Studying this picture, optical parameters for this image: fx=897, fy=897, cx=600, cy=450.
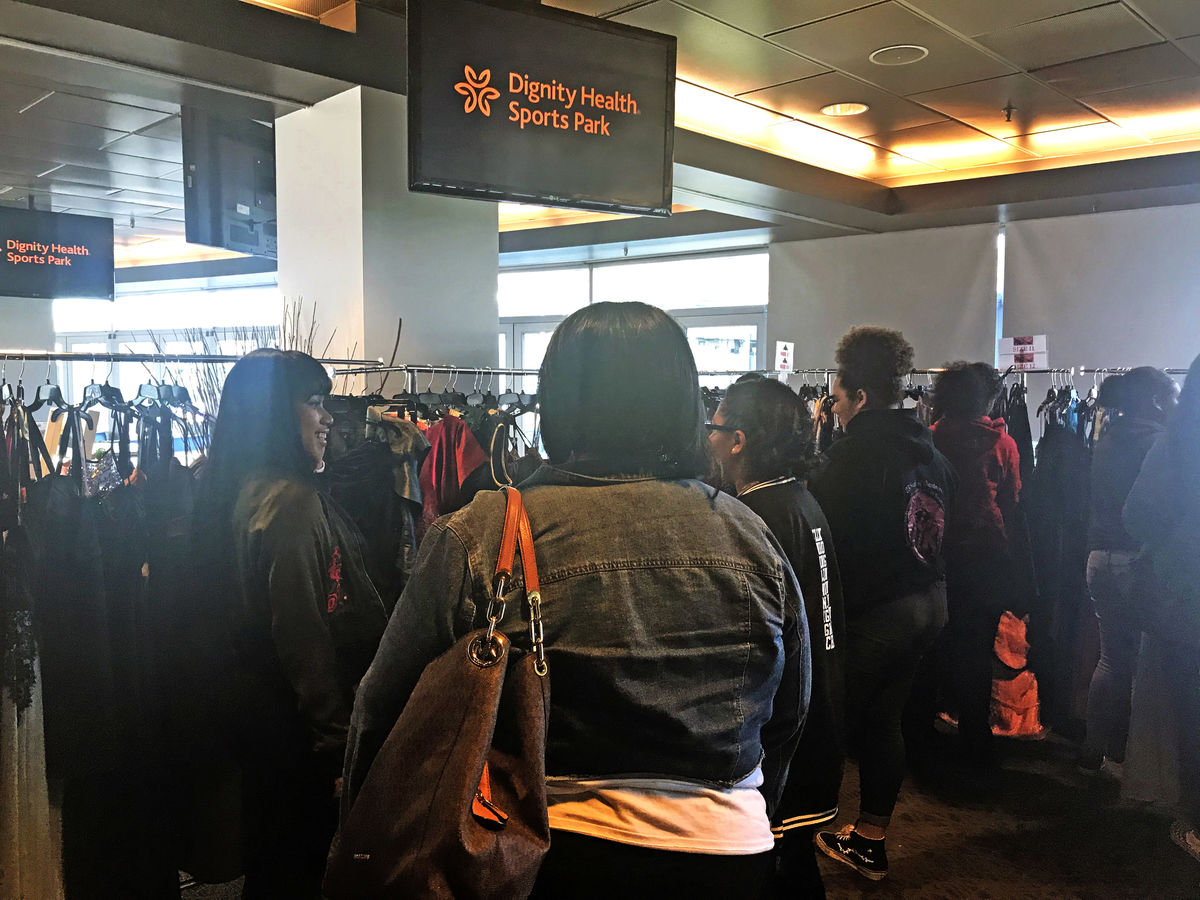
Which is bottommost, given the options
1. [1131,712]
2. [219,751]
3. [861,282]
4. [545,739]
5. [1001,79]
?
[1131,712]

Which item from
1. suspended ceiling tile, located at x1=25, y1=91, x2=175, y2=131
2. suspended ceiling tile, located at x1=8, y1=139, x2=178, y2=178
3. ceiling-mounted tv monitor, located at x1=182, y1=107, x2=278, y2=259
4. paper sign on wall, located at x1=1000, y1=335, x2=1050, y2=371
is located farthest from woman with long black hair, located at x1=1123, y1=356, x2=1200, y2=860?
suspended ceiling tile, located at x1=8, y1=139, x2=178, y2=178

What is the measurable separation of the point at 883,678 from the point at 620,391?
1865 millimetres

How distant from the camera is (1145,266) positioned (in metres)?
6.29

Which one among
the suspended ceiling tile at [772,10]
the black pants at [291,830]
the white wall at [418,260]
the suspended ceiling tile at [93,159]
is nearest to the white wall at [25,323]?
the suspended ceiling tile at [93,159]

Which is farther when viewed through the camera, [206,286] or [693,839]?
[206,286]

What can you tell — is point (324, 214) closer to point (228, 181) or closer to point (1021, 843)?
point (228, 181)

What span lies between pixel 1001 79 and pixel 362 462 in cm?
399

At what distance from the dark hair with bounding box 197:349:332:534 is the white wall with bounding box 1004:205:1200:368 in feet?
19.9

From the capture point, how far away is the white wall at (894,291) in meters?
7.07

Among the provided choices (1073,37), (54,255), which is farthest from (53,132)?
(1073,37)

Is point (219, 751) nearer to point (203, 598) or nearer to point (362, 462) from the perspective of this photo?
point (203, 598)

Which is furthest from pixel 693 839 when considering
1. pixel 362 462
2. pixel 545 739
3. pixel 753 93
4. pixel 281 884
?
pixel 753 93

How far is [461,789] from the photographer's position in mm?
1037

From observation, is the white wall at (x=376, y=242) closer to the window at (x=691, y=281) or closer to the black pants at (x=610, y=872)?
the black pants at (x=610, y=872)
